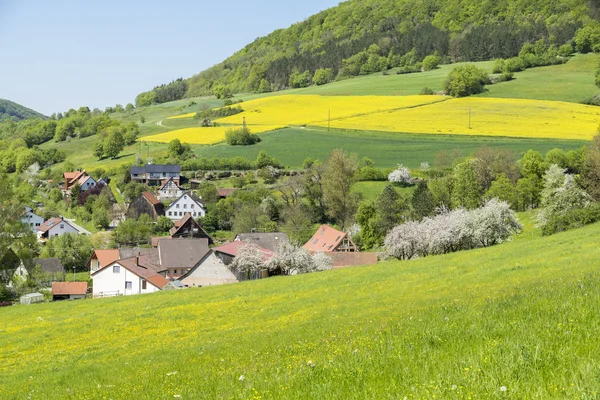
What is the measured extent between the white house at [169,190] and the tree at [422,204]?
52854 mm

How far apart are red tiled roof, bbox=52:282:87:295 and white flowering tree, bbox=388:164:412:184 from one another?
50.4 meters

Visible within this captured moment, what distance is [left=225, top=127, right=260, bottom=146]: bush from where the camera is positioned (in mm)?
135000

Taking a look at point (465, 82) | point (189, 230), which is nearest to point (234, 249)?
point (189, 230)

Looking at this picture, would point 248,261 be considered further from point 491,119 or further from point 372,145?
point 491,119

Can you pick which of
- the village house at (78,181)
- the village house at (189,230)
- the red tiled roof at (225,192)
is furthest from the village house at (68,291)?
the village house at (78,181)

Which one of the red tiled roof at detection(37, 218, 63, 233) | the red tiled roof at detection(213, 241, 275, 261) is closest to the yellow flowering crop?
the red tiled roof at detection(37, 218, 63, 233)

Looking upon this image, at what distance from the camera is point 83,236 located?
91.8m

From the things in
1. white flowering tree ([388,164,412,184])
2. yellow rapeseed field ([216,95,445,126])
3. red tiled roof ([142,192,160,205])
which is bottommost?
red tiled roof ([142,192,160,205])

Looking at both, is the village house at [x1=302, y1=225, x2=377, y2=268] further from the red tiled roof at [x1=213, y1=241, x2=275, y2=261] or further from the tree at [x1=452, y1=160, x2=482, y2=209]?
the tree at [x1=452, y1=160, x2=482, y2=209]

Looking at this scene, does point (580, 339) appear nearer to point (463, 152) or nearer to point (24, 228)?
point (24, 228)

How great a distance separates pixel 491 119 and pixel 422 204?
63289 mm

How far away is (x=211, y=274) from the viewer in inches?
2554

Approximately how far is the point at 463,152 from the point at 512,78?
75.2 metres

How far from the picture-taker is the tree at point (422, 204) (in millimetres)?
74250
